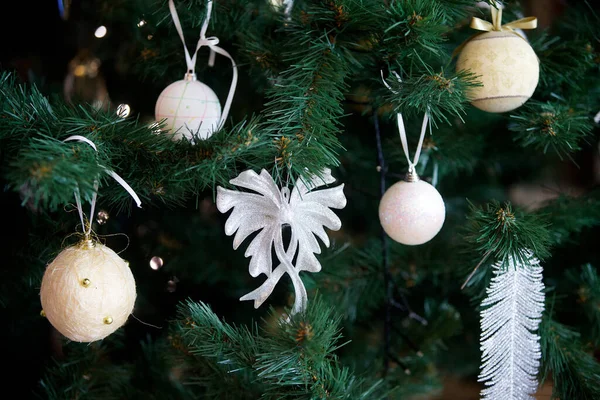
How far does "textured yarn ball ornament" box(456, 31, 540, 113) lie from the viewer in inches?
21.9

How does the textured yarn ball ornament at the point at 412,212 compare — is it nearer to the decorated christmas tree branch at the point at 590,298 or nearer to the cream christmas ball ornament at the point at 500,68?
the cream christmas ball ornament at the point at 500,68

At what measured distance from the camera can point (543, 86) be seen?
0.69m

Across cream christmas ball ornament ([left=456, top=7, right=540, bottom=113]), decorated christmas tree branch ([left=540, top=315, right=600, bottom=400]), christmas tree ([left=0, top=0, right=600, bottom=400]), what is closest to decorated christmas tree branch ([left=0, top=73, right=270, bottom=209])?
christmas tree ([left=0, top=0, right=600, bottom=400])

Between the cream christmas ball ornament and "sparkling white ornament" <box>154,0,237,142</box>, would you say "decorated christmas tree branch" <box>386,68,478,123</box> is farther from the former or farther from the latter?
"sparkling white ornament" <box>154,0,237,142</box>

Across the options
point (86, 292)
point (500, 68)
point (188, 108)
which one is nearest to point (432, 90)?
point (500, 68)

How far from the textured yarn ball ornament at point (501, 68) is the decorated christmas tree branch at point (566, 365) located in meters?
0.26

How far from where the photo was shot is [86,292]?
475 mm

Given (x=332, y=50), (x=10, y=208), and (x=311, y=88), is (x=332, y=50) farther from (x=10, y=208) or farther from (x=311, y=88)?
(x=10, y=208)

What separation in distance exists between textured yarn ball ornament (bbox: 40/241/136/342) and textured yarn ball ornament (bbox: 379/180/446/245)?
0.27 m

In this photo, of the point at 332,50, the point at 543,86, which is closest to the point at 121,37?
the point at 332,50

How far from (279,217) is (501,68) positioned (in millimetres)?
269

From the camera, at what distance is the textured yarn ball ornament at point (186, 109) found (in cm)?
56

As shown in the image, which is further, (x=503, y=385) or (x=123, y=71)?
(x=123, y=71)

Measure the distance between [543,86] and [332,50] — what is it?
317mm
